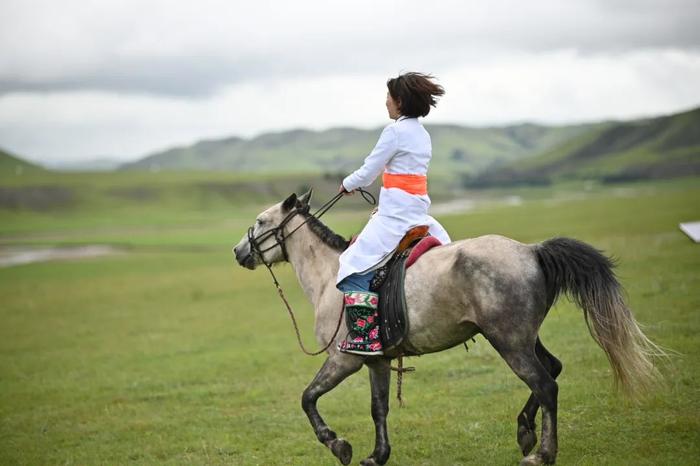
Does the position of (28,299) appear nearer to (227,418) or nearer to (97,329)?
(97,329)

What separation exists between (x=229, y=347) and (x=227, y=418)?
7.78m

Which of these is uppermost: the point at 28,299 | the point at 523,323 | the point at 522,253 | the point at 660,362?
the point at 522,253

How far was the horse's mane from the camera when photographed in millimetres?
8164

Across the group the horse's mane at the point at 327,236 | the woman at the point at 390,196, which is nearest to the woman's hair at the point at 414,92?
the woman at the point at 390,196

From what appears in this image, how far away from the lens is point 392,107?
748 cm

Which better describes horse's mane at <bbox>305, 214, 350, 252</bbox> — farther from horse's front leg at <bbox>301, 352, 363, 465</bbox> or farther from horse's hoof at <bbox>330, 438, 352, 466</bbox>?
horse's hoof at <bbox>330, 438, 352, 466</bbox>

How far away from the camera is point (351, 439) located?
A: 9.41 metres

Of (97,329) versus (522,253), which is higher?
(522,253)

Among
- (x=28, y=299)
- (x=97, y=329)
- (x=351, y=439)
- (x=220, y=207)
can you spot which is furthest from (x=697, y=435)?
(x=220, y=207)

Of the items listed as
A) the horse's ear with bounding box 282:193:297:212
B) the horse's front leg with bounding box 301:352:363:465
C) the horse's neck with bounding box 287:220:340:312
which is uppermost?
the horse's ear with bounding box 282:193:297:212

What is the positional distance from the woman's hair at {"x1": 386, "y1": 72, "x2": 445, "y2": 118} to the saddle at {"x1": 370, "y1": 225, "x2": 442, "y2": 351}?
1277 mm

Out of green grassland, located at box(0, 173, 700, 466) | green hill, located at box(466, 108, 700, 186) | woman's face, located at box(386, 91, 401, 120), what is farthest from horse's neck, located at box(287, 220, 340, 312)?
green hill, located at box(466, 108, 700, 186)

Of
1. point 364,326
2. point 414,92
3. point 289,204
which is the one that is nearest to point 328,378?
point 364,326

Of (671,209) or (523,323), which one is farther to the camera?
(671,209)
